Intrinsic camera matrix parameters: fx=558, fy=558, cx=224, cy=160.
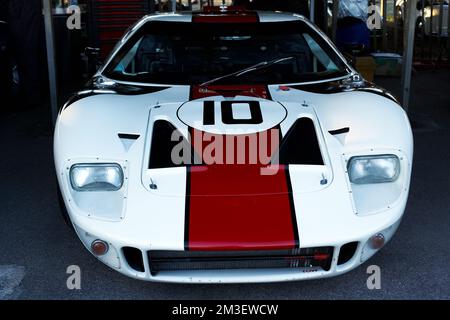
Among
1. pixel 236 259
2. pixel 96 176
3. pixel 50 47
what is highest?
pixel 50 47

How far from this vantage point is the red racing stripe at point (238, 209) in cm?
223

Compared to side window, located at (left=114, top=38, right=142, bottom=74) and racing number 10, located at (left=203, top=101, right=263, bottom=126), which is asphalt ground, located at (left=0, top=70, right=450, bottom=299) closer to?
racing number 10, located at (left=203, top=101, right=263, bottom=126)

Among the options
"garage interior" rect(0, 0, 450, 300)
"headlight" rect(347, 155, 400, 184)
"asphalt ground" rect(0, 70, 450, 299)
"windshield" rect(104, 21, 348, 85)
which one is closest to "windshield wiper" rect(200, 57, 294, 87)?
"windshield" rect(104, 21, 348, 85)

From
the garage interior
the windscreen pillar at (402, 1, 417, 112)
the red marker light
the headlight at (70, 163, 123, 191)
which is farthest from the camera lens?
the windscreen pillar at (402, 1, 417, 112)

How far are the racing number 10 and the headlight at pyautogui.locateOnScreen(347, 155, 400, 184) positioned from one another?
51cm

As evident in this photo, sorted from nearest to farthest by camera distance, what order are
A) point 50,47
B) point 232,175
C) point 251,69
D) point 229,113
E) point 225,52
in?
1. point 232,175
2. point 229,113
3. point 251,69
4. point 225,52
5. point 50,47

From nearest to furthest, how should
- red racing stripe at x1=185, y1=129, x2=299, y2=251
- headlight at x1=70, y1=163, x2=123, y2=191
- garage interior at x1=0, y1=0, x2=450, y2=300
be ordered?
red racing stripe at x1=185, y1=129, x2=299, y2=251
headlight at x1=70, y1=163, x2=123, y2=191
garage interior at x1=0, y1=0, x2=450, y2=300

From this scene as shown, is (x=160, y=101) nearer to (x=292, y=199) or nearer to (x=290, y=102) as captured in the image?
(x=290, y=102)

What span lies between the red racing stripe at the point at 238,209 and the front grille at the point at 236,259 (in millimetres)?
51

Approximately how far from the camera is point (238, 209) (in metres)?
2.35

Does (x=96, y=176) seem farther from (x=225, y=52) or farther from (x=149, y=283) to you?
(x=225, y=52)

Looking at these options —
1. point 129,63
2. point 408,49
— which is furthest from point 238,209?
point 408,49

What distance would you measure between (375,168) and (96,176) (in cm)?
128

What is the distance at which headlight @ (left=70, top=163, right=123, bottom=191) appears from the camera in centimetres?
251
